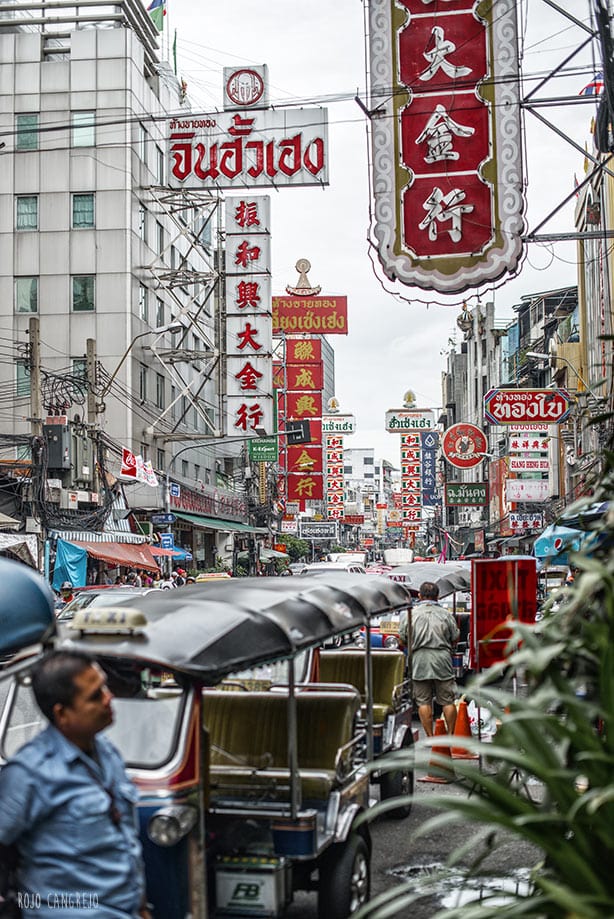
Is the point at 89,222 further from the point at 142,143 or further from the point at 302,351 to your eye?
the point at 302,351

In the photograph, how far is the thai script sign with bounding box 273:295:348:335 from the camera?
204 ft

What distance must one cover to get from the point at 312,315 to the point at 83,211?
19818 millimetres

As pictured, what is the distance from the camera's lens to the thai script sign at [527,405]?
2886cm

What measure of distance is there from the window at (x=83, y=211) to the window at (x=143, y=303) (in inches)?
129

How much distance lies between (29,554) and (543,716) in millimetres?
22670

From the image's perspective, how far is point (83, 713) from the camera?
162 inches

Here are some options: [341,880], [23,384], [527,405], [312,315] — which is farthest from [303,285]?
[341,880]

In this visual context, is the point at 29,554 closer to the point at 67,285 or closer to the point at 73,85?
the point at 67,285

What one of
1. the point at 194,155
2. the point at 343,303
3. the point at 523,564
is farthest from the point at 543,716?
the point at 343,303

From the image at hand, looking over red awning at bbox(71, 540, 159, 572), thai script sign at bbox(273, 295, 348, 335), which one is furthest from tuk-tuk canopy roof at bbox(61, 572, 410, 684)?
thai script sign at bbox(273, 295, 348, 335)

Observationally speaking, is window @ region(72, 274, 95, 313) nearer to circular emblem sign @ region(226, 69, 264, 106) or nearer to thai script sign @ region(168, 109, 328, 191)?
circular emblem sign @ region(226, 69, 264, 106)

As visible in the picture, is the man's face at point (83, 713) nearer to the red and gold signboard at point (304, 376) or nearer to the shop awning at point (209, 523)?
the shop awning at point (209, 523)

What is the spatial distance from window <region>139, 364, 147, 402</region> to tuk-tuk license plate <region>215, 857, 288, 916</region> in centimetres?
3985

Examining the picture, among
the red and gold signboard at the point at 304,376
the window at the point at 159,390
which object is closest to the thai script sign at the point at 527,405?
the window at the point at 159,390
